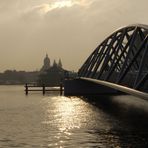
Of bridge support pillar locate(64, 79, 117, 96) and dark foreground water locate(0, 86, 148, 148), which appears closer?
dark foreground water locate(0, 86, 148, 148)

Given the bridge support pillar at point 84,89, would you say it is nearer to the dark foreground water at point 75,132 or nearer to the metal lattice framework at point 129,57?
the metal lattice framework at point 129,57

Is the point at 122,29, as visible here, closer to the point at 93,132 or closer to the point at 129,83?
the point at 129,83

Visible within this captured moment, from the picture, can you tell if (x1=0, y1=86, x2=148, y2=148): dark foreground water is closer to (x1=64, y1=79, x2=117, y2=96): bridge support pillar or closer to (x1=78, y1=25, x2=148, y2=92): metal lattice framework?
(x1=78, y1=25, x2=148, y2=92): metal lattice framework

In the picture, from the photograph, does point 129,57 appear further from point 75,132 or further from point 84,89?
point 84,89

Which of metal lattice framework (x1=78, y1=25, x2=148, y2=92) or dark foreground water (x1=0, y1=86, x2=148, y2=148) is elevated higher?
metal lattice framework (x1=78, y1=25, x2=148, y2=92)

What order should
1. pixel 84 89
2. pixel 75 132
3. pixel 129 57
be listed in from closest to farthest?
pixel 75 132
pixel 129 57
pixel 84 89

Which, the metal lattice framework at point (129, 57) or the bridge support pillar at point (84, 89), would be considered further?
the bridge support pillar at point (84, 89)

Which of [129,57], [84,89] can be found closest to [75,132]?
[129,57]

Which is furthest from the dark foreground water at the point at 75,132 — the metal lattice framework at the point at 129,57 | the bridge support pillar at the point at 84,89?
the bridge support pillar at the point at 84,89

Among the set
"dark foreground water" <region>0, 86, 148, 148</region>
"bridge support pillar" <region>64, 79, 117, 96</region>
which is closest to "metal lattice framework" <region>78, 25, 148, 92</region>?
"dark foreground water" <region>0, 86, 148, 148</region>

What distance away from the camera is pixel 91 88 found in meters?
133

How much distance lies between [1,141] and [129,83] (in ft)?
91.0

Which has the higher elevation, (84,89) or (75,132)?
(84,89)

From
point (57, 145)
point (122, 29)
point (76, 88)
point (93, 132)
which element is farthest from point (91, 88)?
point (57, 145)
